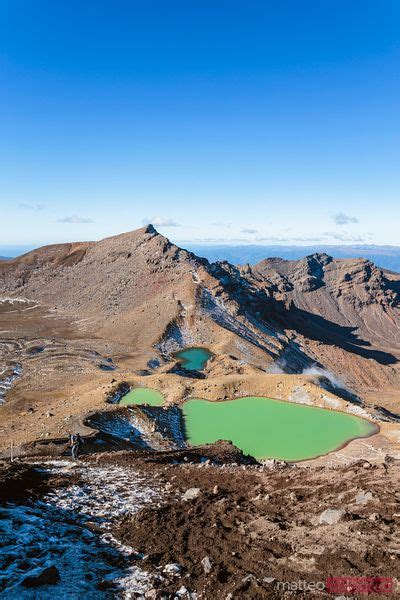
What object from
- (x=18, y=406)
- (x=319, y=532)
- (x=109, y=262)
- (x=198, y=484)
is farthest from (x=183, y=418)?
(x=109, y=262)

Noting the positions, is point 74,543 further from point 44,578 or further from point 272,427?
point 272,427

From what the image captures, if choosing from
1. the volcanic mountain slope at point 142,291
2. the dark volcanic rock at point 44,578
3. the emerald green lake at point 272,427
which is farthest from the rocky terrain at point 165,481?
the emerald green lake at point 272,427

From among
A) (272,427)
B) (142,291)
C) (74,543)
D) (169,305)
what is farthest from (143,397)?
(142,291)

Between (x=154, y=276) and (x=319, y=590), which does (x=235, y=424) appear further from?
(x=154, y=276)

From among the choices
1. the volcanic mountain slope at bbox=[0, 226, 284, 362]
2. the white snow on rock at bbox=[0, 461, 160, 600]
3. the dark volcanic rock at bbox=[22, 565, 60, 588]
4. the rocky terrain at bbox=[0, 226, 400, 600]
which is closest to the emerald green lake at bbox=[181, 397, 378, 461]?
the rocky terrain at bbox=[0, 226, 400, 600]

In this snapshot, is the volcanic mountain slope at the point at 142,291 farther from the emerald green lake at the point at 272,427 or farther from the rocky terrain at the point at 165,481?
the emerald green lake at the point at 272,427

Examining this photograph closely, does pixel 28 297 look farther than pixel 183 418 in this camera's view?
Yes
